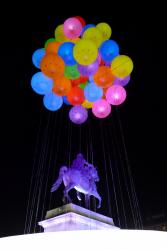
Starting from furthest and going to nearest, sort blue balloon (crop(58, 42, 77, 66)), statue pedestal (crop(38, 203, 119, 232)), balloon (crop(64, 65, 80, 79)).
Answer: statue pedestal (crop(38, 203, 119, 232)) → balloon (crop(64, 65, 80, 79)) → blue balloon (crop(58, 42, 77, 66))

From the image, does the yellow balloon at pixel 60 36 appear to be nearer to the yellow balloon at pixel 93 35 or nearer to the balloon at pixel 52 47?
the balloon at pixel 52 47

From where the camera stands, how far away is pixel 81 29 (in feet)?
24.9

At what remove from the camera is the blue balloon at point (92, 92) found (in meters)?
7.47

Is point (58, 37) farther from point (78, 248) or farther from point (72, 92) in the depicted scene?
point (78, 248)

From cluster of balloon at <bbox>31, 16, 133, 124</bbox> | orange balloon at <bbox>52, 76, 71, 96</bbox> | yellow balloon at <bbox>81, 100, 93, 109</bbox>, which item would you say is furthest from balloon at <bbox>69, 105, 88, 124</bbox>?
orange balloon at <bbox>52, 76, 71, 96</bbox>

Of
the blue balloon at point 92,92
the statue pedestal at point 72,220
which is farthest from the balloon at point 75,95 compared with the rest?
the statue pedestal at point 72,220

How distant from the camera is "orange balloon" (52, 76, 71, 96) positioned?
7309 mm

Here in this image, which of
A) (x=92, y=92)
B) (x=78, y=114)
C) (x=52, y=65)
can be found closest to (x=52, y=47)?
(x=52, y=65)

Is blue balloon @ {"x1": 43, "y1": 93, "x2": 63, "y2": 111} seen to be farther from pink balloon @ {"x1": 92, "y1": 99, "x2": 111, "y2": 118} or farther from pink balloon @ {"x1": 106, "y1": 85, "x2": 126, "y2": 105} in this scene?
pink balloon @ {"x1": 106, "y1": 85, "x2": 126, "y2": 105}

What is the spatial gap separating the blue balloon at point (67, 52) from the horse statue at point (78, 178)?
5.40 metres

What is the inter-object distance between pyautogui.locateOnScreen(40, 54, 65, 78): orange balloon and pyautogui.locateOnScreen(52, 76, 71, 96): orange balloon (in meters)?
0.16

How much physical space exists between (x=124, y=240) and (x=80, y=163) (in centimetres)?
849

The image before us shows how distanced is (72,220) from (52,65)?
6226 millimetres

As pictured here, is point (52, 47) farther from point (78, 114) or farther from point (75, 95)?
point (78, 114)
